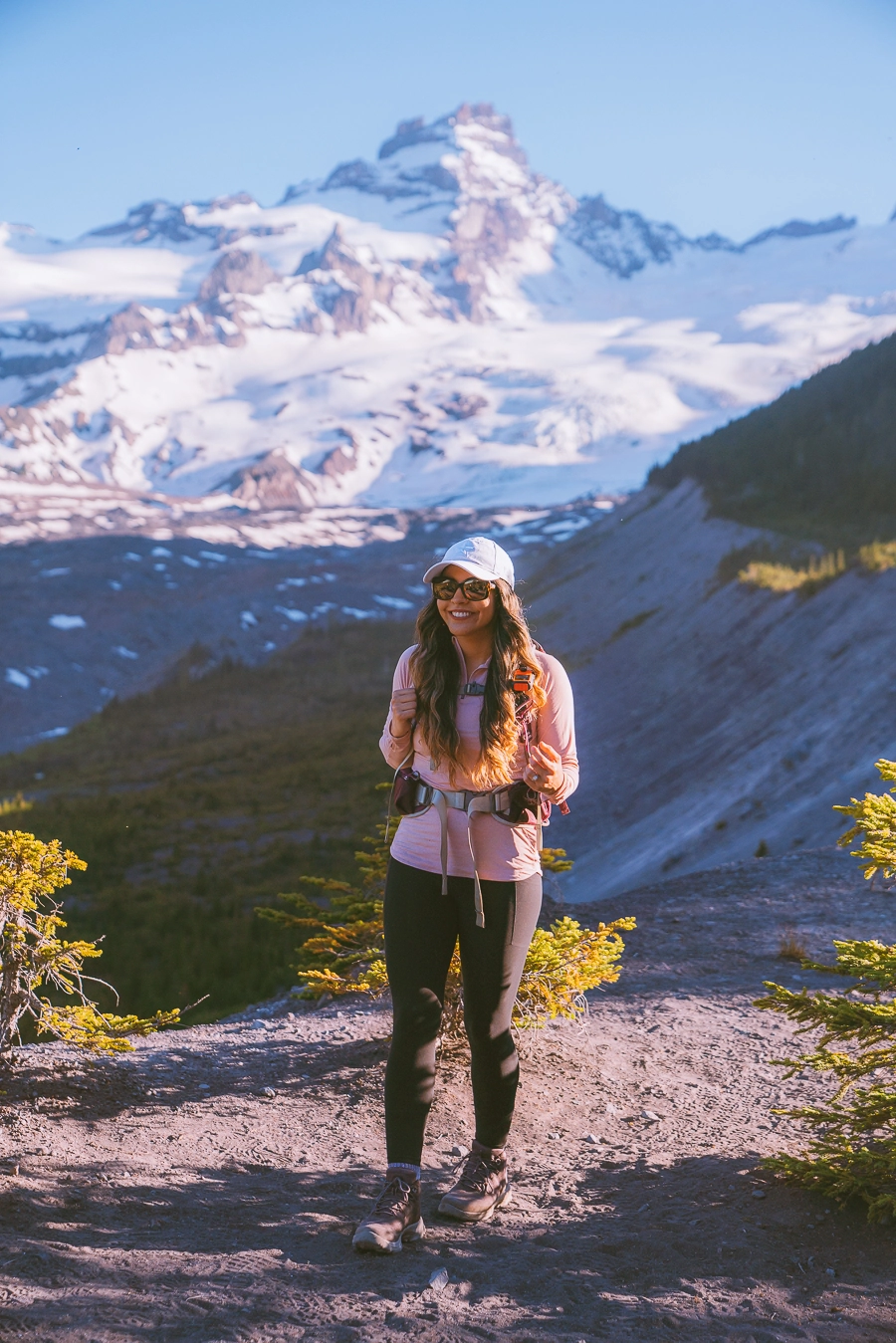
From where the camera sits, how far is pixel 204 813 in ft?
72.8

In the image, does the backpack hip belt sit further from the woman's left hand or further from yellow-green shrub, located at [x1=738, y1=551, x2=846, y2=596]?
yellow-green shrub, located at [x1=738, y1=551, x2=846, y2=596]

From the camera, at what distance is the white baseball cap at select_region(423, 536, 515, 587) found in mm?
3721

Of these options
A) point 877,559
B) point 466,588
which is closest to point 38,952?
point 466,588

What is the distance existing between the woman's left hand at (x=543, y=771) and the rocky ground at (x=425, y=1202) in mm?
1422

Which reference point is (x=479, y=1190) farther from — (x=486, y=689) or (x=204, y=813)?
(x=204, y=813)

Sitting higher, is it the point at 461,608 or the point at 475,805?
the point at 461,608

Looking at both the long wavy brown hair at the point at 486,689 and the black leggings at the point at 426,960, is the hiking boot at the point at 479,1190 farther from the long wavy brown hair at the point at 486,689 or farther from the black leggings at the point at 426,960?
the long wavy brown hair at the point at 486,689

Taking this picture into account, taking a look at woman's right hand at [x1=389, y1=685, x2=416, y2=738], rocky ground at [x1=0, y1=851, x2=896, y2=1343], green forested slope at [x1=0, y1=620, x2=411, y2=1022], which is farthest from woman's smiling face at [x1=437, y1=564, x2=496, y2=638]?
green forested slope at [x1=0, y1=620, x2=411, y2=1022]

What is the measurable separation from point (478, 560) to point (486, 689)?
419 mm

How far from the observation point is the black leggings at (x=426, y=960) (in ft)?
12.1

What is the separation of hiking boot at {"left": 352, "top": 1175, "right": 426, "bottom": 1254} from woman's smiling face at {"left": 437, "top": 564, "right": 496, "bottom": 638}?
1716mm

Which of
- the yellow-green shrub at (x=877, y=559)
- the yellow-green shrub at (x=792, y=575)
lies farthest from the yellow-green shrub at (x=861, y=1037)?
the yellow-green shrub at (x=792, y=575)

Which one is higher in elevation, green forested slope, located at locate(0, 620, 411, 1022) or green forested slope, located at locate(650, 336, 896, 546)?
green forested slope, located at locate(650, 336, 896, 546)

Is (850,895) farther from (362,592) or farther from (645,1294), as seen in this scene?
(362,592)
